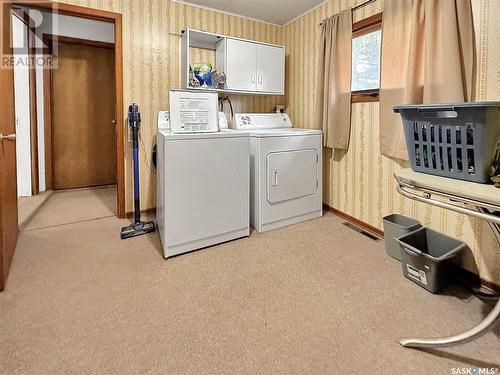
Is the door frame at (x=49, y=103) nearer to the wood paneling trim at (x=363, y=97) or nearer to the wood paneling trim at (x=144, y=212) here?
the wood paneling trim at (x=144, y=212)

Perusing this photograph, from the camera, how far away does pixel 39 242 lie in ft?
8.11

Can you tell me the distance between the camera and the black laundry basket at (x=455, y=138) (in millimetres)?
1119

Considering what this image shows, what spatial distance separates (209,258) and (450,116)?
1.77 m

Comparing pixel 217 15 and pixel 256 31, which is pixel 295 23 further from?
pixel 217 15

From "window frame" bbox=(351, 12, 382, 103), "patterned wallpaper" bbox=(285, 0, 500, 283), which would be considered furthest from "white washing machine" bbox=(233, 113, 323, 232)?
"window frame" bbox=(351, 12, 382, 103)

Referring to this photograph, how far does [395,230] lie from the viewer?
2195 millimetres

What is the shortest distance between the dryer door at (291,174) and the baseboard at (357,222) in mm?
393

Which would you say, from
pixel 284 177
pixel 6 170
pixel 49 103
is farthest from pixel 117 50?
pixel 284 177

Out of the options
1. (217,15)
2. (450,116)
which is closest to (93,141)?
(217,15)

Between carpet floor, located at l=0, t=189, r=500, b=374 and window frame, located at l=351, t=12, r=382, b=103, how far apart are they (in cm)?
134

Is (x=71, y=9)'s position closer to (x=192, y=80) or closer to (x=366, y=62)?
(x=192, y=80)

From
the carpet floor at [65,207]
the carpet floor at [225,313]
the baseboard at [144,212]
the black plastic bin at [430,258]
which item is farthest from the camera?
the baseboard at [144,212]

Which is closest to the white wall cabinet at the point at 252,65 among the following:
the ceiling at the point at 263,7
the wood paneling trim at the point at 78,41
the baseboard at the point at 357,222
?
the ceiling at the point at 263,7

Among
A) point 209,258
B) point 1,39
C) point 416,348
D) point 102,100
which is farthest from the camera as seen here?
point 102,100
